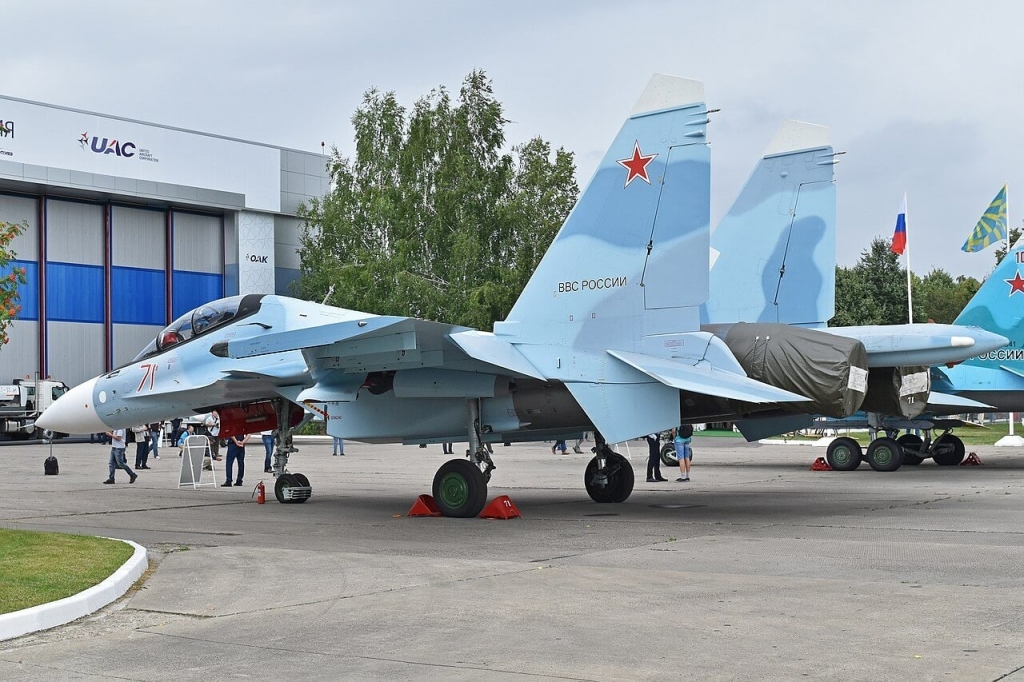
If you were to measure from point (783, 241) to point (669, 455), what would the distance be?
9788mm

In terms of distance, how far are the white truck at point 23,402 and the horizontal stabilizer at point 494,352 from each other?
108 feet

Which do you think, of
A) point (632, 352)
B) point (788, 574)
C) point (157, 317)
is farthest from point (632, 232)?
point (157, 317)

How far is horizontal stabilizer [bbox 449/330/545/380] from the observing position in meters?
12.3

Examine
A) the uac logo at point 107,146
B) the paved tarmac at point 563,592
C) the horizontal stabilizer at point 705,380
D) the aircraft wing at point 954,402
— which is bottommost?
the paved tarmac at point 563,592

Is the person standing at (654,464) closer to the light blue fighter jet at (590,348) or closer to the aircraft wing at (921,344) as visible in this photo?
the light blue fighter jet at (590,348)

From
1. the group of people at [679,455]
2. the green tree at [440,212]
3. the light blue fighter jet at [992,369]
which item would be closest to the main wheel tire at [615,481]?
the group of people at [679,455]

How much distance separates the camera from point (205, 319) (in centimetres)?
1625

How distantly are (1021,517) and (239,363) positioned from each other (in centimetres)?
1086

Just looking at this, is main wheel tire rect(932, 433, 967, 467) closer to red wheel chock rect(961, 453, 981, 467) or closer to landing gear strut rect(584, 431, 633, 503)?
red wheel chock rect(961, 453, 981, 467)

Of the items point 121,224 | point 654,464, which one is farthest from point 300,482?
point 121,224

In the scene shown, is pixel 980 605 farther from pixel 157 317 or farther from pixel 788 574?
pixel 157 317

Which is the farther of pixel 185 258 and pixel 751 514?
pixel 185 258

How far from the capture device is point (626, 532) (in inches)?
459

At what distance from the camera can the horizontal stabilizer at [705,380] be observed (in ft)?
38.7
